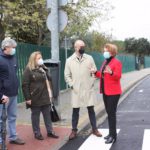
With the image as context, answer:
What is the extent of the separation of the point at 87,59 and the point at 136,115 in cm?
403

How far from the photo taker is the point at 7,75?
782 centimetres

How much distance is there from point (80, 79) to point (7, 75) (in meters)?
1.81

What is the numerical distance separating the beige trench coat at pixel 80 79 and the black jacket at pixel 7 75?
137 cm

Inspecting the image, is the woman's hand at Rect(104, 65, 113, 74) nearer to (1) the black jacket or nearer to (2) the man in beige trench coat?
(2) the man in beige trench coat

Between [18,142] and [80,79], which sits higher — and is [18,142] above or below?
below

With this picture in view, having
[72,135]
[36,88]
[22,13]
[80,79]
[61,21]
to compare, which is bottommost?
[72,135]

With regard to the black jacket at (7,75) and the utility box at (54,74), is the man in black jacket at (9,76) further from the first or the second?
the utility box at (54,74)

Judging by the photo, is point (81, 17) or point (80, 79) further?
point (81, 17)

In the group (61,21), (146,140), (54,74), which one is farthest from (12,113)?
(61,21)

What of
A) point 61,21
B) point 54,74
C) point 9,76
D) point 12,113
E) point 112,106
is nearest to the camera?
point 9,76

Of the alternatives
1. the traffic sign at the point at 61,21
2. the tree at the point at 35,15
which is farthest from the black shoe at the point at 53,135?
the tree at the point at 35,15

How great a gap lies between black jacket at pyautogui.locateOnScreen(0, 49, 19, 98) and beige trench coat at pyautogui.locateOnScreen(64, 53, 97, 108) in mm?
1371

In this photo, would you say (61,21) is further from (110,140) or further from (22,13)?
(22,13)

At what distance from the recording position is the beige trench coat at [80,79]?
9164mm
